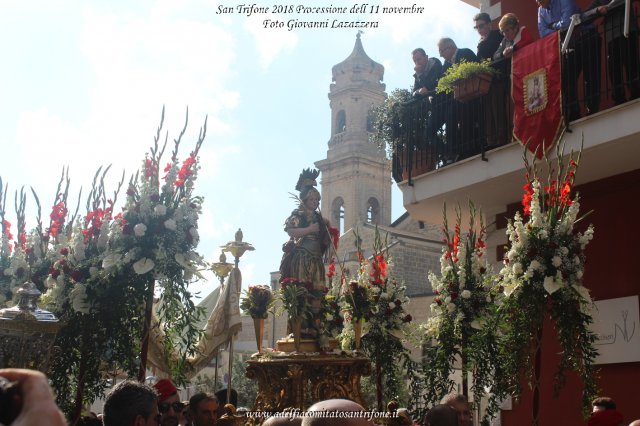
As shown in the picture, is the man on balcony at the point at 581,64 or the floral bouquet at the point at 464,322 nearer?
the floral bouquet at the point at 464,322

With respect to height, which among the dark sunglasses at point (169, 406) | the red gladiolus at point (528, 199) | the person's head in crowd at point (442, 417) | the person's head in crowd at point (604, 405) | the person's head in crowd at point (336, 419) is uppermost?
the red gladiolus at point (528, 199)

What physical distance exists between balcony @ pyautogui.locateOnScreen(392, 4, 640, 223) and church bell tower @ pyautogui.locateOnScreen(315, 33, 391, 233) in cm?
4722

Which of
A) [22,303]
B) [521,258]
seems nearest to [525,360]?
[521,258]

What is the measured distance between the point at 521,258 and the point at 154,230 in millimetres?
3614

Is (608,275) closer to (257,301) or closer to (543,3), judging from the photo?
(543,3)

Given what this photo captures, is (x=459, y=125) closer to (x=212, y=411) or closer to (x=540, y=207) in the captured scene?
(x=540, y=207)

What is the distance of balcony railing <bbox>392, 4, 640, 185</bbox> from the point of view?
29.8 ft

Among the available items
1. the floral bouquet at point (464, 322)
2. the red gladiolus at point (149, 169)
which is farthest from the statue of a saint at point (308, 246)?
the red gladiolus at point (149, 169)

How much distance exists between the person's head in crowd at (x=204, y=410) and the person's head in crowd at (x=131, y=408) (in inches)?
88.0

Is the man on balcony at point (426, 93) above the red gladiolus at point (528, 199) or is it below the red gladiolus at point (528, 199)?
above

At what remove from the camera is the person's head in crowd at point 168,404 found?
6.16 meters

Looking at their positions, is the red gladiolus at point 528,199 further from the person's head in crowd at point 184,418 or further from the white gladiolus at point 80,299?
the white gladiolus at point 80,299

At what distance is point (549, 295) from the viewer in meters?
7.66

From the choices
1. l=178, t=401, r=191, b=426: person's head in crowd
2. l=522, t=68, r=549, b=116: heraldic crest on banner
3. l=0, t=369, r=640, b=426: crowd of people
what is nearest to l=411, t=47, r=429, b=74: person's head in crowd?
l=522, t=68, r=549, b=116: heraldic crest on banner
